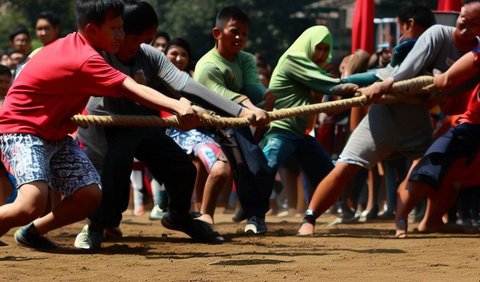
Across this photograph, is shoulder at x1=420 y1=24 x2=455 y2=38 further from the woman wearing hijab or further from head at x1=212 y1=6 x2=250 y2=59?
head at x1=212 y1=6 x2=250 y2=59

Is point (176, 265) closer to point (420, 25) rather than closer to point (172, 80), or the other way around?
point (172, 80)

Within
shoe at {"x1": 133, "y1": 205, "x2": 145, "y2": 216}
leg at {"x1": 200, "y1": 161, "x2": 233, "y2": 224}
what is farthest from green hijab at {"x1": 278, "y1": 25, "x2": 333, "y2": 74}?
shoe at {"x1": 133, "y1": 205, "x2": 145, "y2": 216}

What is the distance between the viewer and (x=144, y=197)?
44.1 ft

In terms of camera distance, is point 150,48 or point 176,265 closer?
point 176,265

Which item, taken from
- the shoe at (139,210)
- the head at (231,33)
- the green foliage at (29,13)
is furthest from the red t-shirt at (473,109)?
the green foliage at (29,13)

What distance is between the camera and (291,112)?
812 centimetres

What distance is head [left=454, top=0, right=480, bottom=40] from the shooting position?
7.96 meters

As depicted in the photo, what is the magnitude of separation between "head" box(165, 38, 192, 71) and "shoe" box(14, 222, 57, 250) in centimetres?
320

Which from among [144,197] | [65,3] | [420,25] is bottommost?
[144,197]

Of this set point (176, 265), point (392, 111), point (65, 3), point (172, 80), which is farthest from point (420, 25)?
point (65, 3)

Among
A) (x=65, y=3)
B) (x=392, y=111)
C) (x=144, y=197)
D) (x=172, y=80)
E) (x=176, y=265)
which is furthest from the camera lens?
(x=65, y=3)

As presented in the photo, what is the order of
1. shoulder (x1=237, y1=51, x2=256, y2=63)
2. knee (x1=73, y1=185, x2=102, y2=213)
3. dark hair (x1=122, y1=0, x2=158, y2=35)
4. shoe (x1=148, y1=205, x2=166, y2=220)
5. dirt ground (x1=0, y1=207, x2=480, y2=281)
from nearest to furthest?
dirt ground (x1=0, y1=207, x2=480, y2=281) → knee (x1=73, y1=185, x2=102, y2=213) → dark hair (x1=122, y1=0, x2=158, y2=35) → shoulder (x1=237, y1=51, x2=256, y2=63) → shoe (x1=148, y1=205, x2=166, y2=220)

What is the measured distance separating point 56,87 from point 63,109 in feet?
0.52

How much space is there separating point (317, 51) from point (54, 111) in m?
2.82
